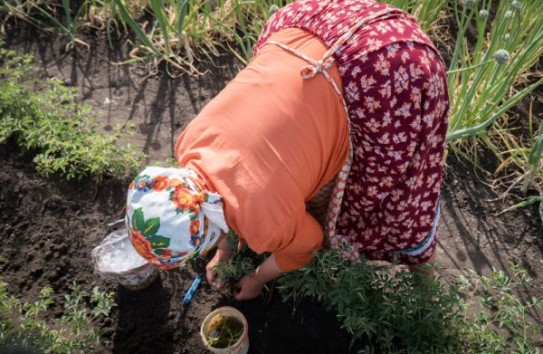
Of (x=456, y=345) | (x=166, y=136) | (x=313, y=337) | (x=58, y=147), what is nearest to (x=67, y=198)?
(x=58, y=147)

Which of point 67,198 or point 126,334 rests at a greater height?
point 67,198

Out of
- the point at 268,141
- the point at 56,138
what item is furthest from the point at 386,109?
the point at 56,138

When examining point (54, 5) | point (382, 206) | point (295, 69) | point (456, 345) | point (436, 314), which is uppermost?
point (295, 69)

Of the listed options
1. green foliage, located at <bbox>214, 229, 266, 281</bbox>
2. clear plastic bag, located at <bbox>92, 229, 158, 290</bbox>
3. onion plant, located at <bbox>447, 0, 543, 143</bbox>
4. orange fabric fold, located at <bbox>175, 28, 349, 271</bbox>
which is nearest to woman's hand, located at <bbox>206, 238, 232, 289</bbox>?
green foliage, located at <bbox>214, 229, 266, 281</bbox>

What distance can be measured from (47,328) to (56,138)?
2.85 feet

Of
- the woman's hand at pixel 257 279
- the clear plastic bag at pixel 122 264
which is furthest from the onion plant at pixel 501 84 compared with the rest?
the clear plastic bag at pixel 122 264

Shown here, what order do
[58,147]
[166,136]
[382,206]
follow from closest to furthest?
1. [382,206]
2. [58,147]
3. [166,136]

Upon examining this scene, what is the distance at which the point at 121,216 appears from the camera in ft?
6.96

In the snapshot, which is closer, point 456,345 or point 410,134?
point 410,134

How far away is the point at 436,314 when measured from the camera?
1445mm

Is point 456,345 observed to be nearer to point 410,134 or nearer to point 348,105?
point 410,134

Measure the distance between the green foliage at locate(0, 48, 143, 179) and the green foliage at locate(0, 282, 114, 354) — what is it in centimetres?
59

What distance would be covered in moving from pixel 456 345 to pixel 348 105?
2.80 ft

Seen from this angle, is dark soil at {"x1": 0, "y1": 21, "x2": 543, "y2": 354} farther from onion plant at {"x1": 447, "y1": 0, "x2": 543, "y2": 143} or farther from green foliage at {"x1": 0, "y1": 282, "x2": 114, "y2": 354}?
onion plant at {"x1": 447, "y1": 0, "x2": 543, "y2": 143}
